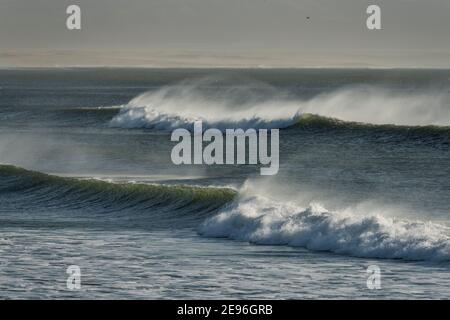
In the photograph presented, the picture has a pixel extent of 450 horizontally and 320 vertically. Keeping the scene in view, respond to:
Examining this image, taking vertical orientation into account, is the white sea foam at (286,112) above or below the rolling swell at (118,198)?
above

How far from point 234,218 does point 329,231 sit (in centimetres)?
288

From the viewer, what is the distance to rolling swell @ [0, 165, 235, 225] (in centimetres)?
2872

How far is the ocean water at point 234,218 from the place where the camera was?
19.1m

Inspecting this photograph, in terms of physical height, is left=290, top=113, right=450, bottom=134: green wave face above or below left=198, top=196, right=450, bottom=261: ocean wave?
above

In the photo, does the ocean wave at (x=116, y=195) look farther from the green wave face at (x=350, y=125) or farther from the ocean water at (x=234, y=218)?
the green wave face at (x=350, y=125)

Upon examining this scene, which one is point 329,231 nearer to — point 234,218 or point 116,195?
point 234,218

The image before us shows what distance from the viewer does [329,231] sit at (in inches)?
914
